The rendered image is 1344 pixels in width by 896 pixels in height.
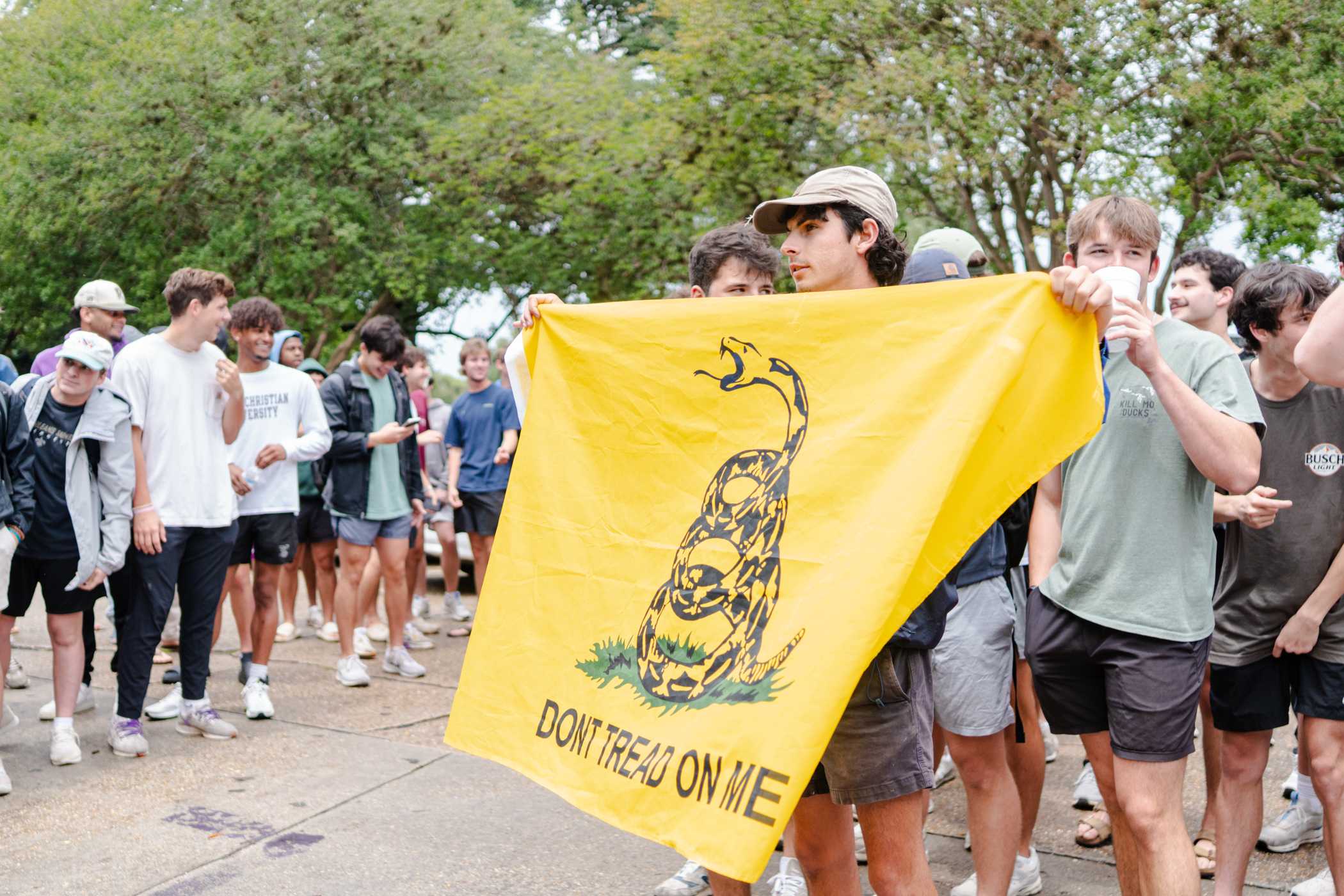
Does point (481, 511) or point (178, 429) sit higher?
point (178, 429)

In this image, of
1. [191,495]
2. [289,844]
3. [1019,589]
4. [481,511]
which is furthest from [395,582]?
[1019,589]

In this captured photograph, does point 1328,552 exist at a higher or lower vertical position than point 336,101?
lower

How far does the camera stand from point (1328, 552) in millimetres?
3645

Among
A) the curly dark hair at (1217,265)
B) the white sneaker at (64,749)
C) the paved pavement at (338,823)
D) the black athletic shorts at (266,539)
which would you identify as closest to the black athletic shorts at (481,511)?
the black athletic shorts at (266,539)

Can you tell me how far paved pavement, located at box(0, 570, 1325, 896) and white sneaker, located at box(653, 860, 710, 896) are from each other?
108mm

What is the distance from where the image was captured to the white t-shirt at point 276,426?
21.9 feet

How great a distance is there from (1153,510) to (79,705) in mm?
5412

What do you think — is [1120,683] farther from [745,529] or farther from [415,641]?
[415,641]

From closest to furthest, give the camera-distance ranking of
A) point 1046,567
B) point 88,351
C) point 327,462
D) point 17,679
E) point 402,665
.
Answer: point 1046,567 → point 88,351 → point 17,679 → point 402,665 → point 327,462

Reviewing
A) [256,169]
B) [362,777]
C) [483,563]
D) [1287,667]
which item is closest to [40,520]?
[362,777]

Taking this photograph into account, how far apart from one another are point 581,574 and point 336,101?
1635 cm

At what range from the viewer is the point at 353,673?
6891 mm

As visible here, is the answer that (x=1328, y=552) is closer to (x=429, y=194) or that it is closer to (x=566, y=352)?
(x=566, y=352)

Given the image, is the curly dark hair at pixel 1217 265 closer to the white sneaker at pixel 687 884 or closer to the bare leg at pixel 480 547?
the white sneaker at pixel 687 884
